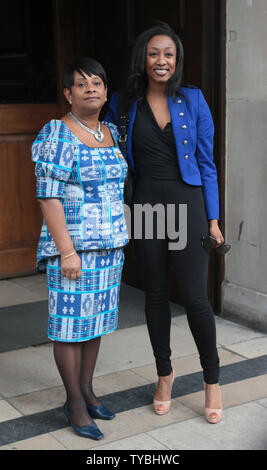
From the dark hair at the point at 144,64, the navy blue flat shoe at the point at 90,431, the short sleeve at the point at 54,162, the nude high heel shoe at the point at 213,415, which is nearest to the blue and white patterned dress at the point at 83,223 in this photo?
the short sleeve at the point at 54,162

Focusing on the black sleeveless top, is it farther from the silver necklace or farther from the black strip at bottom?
the black strip at bottom

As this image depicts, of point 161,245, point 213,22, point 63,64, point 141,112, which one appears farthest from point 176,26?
point 161,245

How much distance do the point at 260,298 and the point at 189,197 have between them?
57.3 inches

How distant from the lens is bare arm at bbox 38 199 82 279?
261cm

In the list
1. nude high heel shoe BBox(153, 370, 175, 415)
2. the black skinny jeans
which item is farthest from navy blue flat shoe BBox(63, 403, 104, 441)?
the black skinny jeans

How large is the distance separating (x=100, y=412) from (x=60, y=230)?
92 centimetres

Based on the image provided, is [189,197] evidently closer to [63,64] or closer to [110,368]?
[110,368]

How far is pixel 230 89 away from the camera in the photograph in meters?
4.10

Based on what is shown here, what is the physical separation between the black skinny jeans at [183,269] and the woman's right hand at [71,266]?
0.39 meters

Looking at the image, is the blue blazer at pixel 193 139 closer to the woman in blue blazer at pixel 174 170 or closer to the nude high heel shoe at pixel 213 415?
→ the woman in blue blazer at pixel 174 170

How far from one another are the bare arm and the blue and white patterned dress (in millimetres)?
41

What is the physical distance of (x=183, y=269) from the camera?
9.45 feet

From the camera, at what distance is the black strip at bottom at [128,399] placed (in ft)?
9.43

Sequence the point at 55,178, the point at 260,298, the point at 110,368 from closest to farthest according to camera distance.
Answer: the point at 55,178 → the point at 110,368 → the point at 260,298
